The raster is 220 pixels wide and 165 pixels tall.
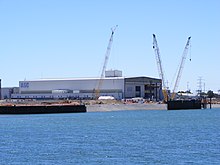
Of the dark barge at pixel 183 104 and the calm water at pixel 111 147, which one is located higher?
the dark barge at pixel 183 104

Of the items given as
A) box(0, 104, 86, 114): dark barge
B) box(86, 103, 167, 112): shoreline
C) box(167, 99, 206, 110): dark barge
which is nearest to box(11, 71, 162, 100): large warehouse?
box(86, 103, 167, 112): shoreline

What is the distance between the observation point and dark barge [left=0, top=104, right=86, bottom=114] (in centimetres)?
13162

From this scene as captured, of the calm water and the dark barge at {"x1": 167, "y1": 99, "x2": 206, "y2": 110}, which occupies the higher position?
the dark barge at {"x1": 167, "y1": 99, "x2": 206, "y2": 110}

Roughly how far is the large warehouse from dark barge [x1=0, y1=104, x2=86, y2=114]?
3895cm

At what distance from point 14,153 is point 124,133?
21.9m

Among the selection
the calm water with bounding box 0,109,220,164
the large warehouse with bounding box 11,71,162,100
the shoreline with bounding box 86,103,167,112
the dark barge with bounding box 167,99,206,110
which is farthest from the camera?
the large warehouse with bounding box 11,71,162,100

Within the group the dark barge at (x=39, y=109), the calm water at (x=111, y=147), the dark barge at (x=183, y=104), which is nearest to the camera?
the calm water at (x=111, y=147)

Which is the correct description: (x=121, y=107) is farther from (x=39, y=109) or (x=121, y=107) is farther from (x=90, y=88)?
(x=90, y=88)

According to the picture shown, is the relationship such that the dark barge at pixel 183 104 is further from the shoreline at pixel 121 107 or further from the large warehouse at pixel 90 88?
the large warehouse at pixel 90 88

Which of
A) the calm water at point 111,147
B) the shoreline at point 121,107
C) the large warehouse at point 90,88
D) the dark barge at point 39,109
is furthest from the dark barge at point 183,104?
the calm water at point 111,147

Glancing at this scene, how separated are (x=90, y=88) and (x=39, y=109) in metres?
52.0

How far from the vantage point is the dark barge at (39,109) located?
131625 mm

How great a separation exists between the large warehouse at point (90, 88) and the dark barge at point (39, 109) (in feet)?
128

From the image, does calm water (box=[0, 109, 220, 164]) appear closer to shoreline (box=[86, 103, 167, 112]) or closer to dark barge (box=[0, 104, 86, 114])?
dark barge (box=[0, 104, 86, 114])
